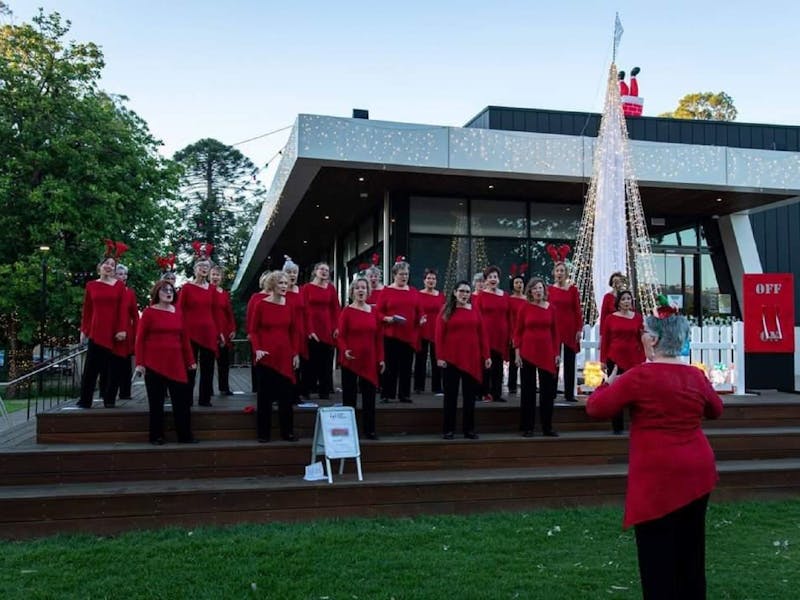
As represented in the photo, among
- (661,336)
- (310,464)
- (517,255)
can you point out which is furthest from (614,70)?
(661,336)

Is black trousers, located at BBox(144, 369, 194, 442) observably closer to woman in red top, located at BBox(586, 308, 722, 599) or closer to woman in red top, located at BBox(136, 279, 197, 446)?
woman in red top, located at BBox(136, 279, 197, 446)

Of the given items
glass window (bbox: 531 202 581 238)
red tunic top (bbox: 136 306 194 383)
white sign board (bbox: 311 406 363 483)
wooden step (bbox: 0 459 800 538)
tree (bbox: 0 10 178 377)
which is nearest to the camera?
wooden step (bbox: 0 459 800 538)

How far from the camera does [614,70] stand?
11.2 metres

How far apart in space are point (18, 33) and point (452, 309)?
19.6 meters

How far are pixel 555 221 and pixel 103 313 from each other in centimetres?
1005

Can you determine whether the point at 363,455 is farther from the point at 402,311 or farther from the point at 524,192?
the point at 524,192

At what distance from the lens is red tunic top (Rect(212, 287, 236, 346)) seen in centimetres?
856

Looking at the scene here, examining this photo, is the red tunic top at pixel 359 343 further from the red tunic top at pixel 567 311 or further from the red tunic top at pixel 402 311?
the red tunic top at pixel 567 311

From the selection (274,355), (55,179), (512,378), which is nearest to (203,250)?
(274,355)

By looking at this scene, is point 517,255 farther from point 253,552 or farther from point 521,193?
point 253,552

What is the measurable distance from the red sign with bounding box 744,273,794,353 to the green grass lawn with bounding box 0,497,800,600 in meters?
4.60

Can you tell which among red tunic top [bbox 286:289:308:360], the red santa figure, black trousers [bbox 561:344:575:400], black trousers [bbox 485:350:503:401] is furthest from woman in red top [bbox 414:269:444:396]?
the red santa figure

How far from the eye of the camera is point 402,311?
873 cm

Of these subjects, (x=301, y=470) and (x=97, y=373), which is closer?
(x=301, y=470)
